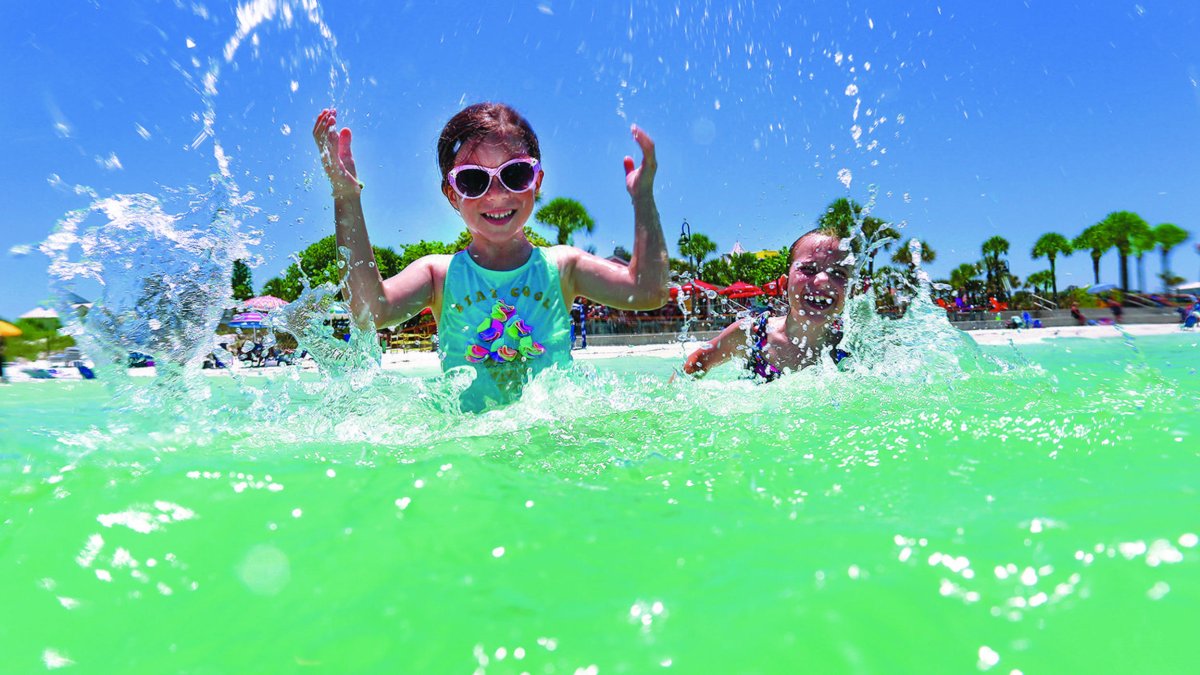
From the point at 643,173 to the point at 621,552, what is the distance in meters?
2.00

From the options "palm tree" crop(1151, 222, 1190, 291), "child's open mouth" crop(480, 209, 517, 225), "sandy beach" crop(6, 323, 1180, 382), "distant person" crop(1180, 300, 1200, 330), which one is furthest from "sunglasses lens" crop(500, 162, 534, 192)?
"distant person" crop(1180, 300, 1200, 330)

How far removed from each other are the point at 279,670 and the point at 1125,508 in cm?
142

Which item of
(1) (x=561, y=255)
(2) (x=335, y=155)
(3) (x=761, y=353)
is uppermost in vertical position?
(2) (x=335, y=155)

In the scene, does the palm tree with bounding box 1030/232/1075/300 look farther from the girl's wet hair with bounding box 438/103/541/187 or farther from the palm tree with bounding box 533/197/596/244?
the girl's wet hair with bounding box 438/103/541/187

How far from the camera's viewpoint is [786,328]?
4.81 m

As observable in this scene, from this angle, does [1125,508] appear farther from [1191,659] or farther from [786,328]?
[786,328]

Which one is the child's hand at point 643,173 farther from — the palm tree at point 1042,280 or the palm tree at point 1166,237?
the palm tree at point 1042,280

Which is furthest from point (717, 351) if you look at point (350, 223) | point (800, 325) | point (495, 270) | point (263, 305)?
point (263, 305)

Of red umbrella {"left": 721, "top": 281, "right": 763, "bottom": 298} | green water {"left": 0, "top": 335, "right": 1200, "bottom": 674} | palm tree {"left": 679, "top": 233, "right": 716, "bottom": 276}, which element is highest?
palm tree {"left": 679, "top": 233, "right": 716, "bottom": 276}

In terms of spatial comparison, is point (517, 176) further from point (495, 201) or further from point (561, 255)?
point (561, 255)

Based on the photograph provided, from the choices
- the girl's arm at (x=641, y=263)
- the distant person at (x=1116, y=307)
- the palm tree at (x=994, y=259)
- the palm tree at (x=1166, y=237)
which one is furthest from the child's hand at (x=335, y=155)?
the palm tree at (x=994, y=259)

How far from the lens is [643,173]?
2.94 meters

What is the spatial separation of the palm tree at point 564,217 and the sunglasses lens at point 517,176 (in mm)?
38834

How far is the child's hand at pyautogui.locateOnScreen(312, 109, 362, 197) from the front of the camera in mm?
2852
